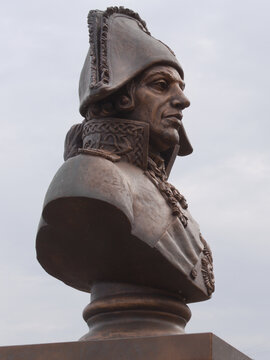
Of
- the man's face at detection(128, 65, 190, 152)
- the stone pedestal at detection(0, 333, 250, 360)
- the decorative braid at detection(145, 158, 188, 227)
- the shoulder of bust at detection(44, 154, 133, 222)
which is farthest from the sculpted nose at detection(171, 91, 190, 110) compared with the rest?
the stone pedestal at detection(0, 333, 250, 360)

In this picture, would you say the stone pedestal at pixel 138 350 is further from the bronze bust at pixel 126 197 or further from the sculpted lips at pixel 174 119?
the sculpted lips at pixel 174 119

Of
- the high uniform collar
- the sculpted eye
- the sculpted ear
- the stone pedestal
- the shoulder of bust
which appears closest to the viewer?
the stone pedestal

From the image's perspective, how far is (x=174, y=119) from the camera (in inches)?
260

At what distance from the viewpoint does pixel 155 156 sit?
6719 millimetres

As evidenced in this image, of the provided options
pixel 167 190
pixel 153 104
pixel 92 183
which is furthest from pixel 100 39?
pixel 92 183

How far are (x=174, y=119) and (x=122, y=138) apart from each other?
1.60 ft

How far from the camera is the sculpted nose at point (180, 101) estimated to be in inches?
260

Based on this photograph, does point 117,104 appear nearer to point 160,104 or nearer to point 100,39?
point 160,104

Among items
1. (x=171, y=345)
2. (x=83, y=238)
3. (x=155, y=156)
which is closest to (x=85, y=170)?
(x=83, y=238)

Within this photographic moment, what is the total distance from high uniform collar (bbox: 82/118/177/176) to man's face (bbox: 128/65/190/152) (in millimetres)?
129

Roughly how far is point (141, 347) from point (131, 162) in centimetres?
155

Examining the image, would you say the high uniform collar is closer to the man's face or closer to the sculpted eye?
the man's face

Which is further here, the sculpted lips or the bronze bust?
the sculpted lips

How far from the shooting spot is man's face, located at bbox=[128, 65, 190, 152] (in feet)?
21.4
